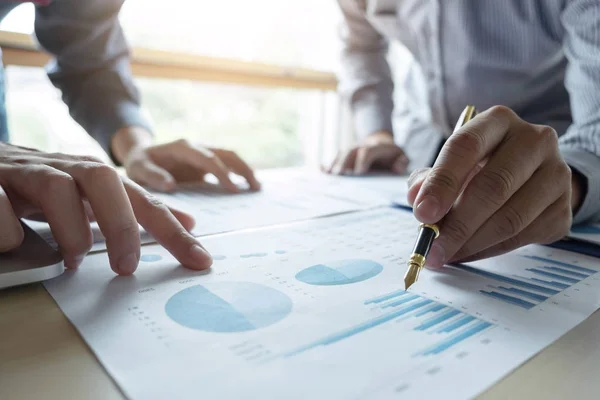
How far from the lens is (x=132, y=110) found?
3.11 ft

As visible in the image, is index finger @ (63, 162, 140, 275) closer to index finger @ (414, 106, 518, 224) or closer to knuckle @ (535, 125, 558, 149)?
index finger @ (414, 106, 518, 224)

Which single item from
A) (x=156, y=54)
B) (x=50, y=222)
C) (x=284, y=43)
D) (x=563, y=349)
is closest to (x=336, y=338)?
(x=563, y=349)

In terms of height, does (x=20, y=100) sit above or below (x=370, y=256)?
below

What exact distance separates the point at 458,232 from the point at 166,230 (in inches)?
10.0

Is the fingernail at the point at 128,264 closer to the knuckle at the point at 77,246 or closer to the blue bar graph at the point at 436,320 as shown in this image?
the knuckle at the point at 77,246

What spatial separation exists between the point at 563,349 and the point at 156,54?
4.59 ft

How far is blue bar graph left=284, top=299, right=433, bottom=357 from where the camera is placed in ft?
0.86

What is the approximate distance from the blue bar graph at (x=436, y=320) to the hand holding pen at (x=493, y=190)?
0.08m

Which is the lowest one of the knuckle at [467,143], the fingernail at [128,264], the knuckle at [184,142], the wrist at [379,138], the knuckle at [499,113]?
the wrist at [379,138]

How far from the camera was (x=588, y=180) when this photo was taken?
1.78 feet

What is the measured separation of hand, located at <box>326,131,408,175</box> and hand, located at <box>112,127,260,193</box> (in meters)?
0.26

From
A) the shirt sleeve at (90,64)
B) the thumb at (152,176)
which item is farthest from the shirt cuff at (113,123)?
the thumb at (152,176)

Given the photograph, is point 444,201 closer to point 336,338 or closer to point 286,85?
point 336,338

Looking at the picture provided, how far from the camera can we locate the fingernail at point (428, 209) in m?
0.38
